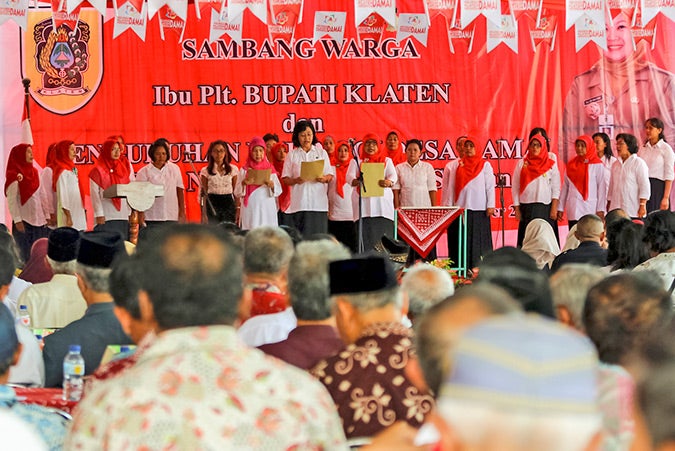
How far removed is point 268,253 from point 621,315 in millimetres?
1681

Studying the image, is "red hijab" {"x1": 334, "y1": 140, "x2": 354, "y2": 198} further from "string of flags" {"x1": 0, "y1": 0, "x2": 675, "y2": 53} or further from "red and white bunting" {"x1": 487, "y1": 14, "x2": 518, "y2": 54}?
"red and white bunting" {"x1": 487, "y1": 14, "x2": 518, "y2": 54}

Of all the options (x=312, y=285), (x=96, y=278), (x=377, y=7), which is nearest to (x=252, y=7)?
(x=377, y=7)

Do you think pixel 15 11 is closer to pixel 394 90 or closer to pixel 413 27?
pixel 413 27

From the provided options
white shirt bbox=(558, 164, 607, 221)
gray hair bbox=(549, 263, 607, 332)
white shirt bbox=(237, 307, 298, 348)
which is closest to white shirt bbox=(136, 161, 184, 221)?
white shirt bbox=(558, 164, 607, 221)

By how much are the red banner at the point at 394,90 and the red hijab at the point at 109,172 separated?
1486mm

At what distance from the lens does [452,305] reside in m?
1.80

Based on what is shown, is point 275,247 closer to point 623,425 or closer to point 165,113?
point 623,425

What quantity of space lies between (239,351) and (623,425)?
0.86m

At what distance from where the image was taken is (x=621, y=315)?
2.43 metres

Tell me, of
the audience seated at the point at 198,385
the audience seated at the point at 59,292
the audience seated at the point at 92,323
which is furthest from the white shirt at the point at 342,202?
the audience seated at the point at 198,385

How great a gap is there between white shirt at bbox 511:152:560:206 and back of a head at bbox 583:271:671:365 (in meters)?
8.72

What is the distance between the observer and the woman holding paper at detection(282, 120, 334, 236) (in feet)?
35.3

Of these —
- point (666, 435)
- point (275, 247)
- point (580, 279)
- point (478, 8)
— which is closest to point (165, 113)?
point (478, 8)

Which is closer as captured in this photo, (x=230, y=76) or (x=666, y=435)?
(x=666, y=435)
